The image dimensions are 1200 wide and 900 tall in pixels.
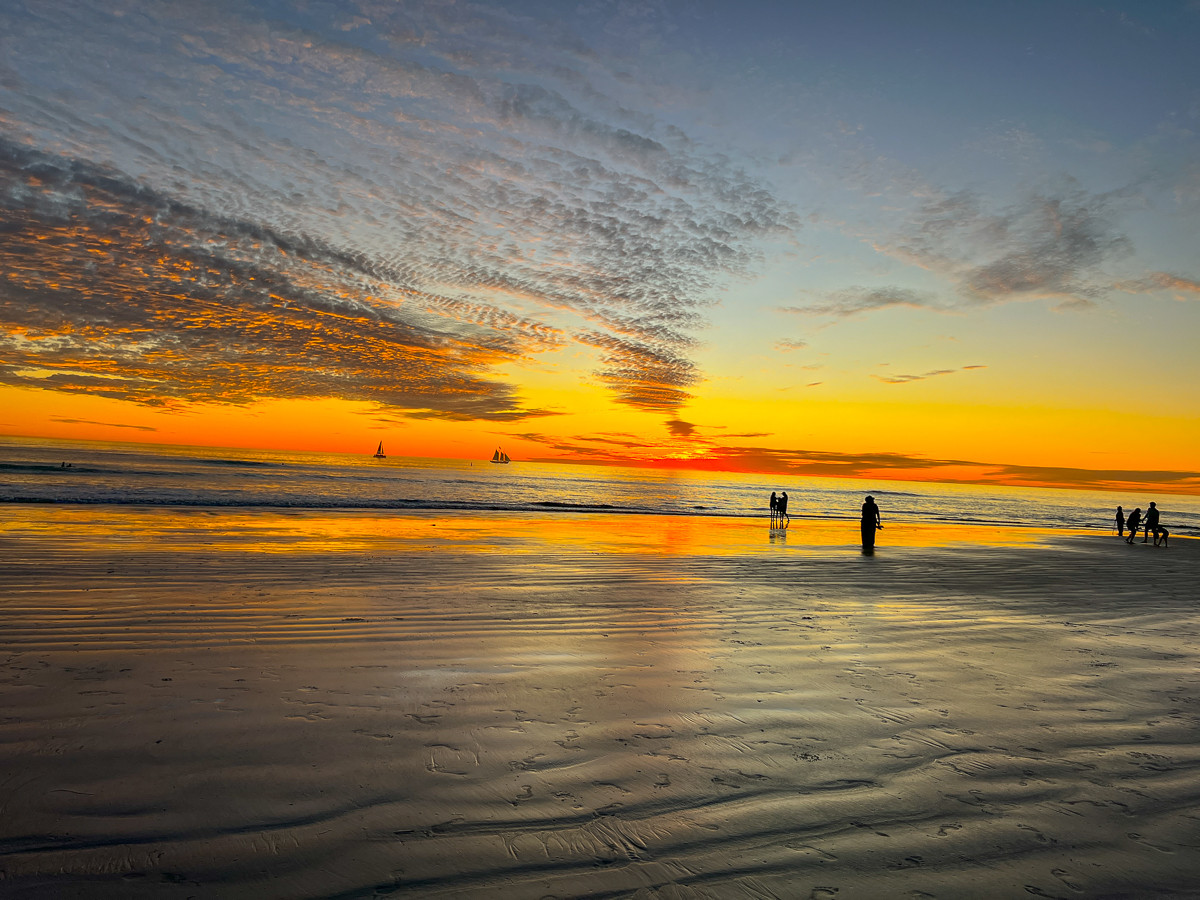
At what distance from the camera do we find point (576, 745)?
4.06 metres

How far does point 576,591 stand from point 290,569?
5.33 meters

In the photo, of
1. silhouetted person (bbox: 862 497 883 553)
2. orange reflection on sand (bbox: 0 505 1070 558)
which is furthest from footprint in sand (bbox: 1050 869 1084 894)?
silhouetted person (bbox: 862 497 883 553)

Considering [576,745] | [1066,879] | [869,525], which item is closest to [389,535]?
[869,525]

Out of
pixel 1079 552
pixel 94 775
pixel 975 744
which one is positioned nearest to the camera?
pixel 94 775

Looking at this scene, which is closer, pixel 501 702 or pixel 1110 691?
pixel 501 702

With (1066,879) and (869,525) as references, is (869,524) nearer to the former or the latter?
(869,525)

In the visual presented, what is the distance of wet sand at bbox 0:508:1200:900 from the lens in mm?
2771

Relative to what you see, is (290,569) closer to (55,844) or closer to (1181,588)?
(55,844)

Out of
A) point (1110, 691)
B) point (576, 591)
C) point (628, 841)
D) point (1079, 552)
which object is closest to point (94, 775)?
point (628, 841)

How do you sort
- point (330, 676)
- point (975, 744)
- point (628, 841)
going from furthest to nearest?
point (330, 676), point (975, 744), point (628, 841)

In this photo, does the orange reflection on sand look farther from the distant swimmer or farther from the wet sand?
the wet sand

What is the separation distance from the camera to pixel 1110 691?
567 centimetres

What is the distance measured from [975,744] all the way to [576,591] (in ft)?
21.1

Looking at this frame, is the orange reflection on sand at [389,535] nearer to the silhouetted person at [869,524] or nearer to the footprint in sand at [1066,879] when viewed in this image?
the silhouetted person at [869,524]
